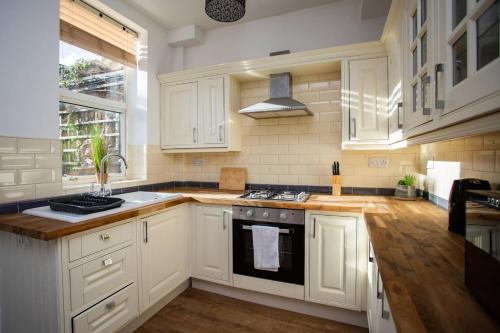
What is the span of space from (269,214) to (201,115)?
1306mm

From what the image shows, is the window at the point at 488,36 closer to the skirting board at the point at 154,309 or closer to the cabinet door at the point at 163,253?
the cabinet door at the point at 163,253

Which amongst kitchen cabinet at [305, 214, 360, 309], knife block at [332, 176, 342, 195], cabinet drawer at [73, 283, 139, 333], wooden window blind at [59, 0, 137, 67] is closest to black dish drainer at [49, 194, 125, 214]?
cabinet drawer at [73, 283, 139, 333]

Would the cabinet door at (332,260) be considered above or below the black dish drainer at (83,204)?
below

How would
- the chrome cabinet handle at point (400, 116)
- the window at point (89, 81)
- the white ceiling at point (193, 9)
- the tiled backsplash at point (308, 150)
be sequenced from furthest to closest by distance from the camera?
the white ceiling at point (193, 9), the tiled backsplash at point (308, 150), the window at point (89, 81), the chrome cabinet handle at point (400, 116)

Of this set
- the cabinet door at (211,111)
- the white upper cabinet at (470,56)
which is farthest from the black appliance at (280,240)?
the white upper cabinet at (470,56)

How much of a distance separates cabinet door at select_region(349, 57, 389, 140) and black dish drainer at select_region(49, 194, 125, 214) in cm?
198

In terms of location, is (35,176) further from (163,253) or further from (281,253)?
(281,253)

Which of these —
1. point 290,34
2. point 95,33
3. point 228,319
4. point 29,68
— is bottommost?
point 228,319

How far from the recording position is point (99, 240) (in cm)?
158

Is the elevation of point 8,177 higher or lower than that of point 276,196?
higher

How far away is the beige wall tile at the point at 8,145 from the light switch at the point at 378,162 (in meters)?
2.78

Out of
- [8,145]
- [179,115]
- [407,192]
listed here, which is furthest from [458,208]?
[8,145]

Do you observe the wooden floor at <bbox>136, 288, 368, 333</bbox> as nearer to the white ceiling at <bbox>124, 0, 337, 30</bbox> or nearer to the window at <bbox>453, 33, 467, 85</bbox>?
the window at <bbox>453, 33, 467, 85</bbox>

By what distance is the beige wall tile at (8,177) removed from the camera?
1.62 meters
